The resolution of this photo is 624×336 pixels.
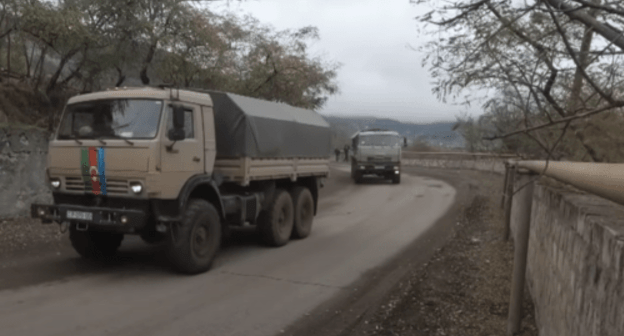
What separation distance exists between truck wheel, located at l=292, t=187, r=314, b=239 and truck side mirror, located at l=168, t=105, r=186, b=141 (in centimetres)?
383

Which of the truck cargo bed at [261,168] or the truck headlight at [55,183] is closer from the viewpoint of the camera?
the truck headlight at [55,183]

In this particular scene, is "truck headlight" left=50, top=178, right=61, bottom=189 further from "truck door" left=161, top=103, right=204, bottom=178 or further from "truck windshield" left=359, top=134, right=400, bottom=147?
"truck windshield" left=359, top=134, right=400, bottom=147

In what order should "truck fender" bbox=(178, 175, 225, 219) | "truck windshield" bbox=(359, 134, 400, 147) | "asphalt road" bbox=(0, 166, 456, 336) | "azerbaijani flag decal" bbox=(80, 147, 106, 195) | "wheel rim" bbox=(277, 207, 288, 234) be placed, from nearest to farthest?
"asphalt road" bbox=(0, 166, 456, 336) < "azerbaijani flag decal" bbox=(80, 147, 106, 195) < "truck fender" bbox=(178, 175, 225, 219) < "wheel rim" bbox=(277, 207, 288, 234) < "truck windshield" bbox=(359, 134, 400, 147)

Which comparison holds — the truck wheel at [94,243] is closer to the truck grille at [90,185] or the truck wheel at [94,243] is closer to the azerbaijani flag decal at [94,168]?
the truck grille at [90,185]

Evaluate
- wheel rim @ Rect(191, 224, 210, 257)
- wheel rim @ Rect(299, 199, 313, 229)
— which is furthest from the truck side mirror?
wheel rim @ Rect(299, 199, 313, 229)

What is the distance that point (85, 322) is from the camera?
4.69 metres

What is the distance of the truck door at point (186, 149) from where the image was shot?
247 inches

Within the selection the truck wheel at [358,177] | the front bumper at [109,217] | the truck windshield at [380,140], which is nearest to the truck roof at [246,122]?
the front bumper at [109,217]

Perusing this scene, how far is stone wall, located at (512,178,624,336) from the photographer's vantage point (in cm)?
232

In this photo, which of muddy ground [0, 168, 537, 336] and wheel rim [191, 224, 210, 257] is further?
wheel rim [191, 224, 210, 257]

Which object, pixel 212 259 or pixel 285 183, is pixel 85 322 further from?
pixel 285 183

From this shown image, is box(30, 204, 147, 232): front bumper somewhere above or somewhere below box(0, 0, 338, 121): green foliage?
below

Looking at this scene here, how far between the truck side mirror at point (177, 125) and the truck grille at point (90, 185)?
0.84 m

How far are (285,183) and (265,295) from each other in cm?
404
